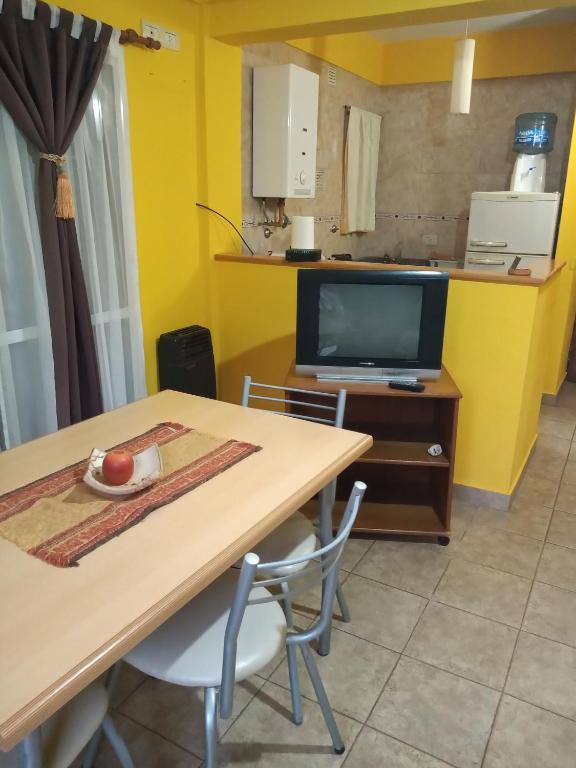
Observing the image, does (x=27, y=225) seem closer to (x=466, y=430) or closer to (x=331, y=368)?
(x=331, y=368)

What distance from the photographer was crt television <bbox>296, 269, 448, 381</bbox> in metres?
2.49

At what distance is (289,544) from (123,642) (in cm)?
87

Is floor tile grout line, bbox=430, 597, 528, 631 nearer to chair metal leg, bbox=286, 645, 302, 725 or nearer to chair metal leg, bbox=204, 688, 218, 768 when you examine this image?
chair metal leg, bbox=286, 645, 302, 725

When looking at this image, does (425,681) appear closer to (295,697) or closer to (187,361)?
(295,697)

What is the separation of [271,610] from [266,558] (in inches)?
10.7

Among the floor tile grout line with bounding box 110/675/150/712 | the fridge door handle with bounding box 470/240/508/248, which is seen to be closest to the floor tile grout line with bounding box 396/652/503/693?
the floor tile grout line with bounding box 110/675/150/712

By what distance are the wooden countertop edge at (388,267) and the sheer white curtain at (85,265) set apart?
756 mm

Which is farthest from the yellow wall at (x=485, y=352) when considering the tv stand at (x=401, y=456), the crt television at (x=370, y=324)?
the crt television at (x=370, y=324)

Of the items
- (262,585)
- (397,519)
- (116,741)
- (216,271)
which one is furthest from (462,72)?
(116,741)

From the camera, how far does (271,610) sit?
4.91 feet

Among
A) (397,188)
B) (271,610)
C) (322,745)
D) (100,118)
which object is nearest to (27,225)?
(100,118)

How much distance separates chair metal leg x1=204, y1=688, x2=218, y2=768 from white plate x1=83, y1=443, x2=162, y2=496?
49cm

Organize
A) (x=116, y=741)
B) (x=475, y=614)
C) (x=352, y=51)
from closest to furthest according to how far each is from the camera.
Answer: (x=116, y=741), (x=475, y=614), (x=352, y=51)

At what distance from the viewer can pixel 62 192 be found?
7.43 feet
